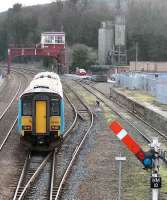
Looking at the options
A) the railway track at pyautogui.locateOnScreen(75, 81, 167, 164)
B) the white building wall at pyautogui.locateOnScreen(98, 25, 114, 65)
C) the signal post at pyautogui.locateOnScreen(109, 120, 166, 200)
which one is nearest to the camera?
the signal post at pyautogui.locateOnScreen(109, 120, 166, 200)

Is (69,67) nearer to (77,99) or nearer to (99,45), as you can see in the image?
(99,45)

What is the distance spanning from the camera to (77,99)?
1751 inches

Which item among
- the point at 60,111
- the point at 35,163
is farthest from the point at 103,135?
the point at 35,163

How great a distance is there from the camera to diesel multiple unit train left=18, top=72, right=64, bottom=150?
1952 cm

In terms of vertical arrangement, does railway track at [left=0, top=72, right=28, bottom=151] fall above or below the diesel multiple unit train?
below

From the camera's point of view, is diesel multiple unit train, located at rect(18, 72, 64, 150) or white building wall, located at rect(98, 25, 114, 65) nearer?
diesel multiple unit train, located at rect(18, 72, 64, 150)

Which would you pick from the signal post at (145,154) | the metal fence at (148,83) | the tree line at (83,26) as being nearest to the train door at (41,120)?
the signal post at (145,154)

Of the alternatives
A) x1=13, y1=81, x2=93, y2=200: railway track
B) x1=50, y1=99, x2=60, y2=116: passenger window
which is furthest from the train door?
x1=13, y1=81, x2=93, y2=200: railway track

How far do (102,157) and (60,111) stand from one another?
7.55 ft

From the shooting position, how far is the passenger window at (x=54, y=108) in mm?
19719

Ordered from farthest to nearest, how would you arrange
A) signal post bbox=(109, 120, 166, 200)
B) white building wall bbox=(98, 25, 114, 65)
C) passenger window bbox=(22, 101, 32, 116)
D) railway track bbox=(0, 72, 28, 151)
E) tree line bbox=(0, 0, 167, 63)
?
tree line bbox=(0, 0, 167, 63) < white building wall bbox=(98, 25, 114, 65) < railway track bbox=(0, 72, 28, 151) < passenger window bbox=(22, 101, 32, 116) < signal post bbox=(109, 120, 166, 200)

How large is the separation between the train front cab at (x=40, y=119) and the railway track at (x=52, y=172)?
70 centimetres

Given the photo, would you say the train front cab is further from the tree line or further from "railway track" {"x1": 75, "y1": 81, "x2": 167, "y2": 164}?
the tree line

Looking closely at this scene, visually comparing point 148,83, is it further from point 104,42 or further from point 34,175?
point 104,42
